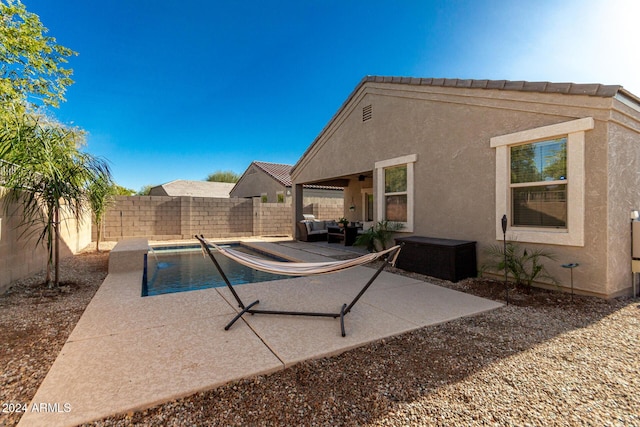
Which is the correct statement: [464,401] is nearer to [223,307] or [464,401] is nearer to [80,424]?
[80,424]

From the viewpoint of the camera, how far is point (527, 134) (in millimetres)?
4930

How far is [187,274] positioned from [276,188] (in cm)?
1374

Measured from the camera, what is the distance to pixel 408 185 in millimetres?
7188

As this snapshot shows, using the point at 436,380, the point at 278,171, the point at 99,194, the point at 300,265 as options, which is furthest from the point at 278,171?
the point at 436,380

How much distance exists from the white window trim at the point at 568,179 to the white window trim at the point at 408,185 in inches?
80.0

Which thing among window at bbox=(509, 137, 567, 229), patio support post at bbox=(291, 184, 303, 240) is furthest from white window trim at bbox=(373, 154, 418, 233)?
patio support post at bbox=(291, 184, 303, 240)

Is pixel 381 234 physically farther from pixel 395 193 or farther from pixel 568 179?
pixel 568 179

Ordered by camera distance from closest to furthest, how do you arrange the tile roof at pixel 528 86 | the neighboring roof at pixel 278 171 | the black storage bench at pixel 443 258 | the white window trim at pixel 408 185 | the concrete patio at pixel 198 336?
the concrete patio at pixel 198 336 → the tile roof at pixel 528 86 → the black storage bench at pixel 443 258 → the white window trim at pixel 408 185 → the neighboring roof at pixel 278 171

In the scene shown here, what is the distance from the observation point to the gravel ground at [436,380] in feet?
6.22

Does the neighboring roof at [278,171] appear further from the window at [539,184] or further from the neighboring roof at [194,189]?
the window at [539,184]

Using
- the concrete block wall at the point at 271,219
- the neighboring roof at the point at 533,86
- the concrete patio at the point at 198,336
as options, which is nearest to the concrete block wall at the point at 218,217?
the concrete block wall at the point at 271,219

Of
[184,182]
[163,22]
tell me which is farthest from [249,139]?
[163,22]

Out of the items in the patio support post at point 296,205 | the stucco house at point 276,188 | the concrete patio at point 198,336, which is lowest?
the concrete patio at point 198,336

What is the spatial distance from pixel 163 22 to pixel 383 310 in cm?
1276
